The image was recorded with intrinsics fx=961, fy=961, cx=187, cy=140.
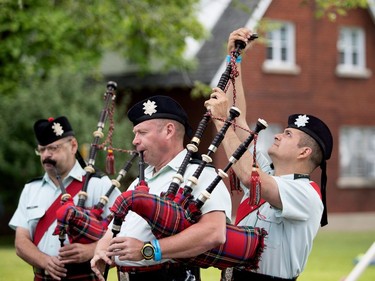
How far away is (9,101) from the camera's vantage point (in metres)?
22.8

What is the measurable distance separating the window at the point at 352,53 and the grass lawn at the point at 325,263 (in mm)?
5962

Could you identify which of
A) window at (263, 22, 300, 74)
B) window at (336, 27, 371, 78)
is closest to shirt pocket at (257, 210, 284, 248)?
window at (263, 22, 300, 74)

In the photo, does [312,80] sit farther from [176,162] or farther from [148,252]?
[148,252]

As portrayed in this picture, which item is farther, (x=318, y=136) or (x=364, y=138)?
(x=364, y=138)

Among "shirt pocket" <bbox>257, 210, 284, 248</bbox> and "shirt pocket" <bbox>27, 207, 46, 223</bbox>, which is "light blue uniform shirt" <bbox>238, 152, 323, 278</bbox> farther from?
"shirt pocket" <bbox>27, 207, 46, 223</bbox>

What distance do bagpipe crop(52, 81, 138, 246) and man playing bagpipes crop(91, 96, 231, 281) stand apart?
53 cm

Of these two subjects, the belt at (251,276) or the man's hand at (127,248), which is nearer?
the man's hand at (127,248)

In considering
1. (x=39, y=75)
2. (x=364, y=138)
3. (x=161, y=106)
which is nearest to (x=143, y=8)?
(x=39, y=75)

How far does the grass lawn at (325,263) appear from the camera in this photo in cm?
1391

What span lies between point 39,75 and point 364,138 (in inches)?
431

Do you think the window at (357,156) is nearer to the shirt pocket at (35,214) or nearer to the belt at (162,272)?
the shirt pocket at (35,214)

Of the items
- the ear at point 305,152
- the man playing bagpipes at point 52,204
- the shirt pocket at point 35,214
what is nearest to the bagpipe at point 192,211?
the ear at point 305,152

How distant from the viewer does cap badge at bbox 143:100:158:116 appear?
535 cm

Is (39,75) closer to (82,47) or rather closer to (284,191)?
(82,47)
